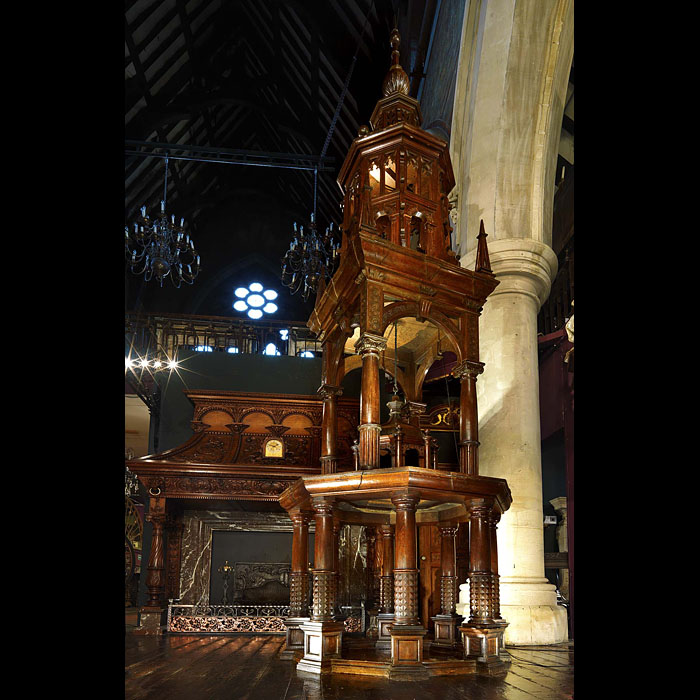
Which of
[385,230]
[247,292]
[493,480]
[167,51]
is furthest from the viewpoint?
[247,292]

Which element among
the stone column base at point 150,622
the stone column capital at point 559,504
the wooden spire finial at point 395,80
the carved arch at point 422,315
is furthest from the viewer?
the stone column capital at point 559,504

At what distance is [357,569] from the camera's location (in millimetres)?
9125

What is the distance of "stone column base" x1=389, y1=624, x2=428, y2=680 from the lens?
3.67 meters

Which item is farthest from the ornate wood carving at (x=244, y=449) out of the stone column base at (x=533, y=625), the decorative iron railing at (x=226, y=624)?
the stone column base at (x=533, y=625)

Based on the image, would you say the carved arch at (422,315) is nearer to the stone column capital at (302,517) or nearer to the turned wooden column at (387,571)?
the stone column capital at (302,517)

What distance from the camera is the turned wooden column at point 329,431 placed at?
5102 millimetres

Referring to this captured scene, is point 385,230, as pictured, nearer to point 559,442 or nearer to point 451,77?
point 451,77

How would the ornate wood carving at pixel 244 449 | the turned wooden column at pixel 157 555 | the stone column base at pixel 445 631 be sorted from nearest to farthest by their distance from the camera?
1. the stone column base at pixel 445 631
2. the turned wooden column at pixel 157 555
3. the ornate wood carving at pixel 244 449

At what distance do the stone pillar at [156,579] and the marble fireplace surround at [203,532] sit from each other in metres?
1.10

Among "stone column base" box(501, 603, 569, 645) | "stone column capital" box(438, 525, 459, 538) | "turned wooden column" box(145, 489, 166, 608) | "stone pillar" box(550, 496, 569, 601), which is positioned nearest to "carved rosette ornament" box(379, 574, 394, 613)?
"stone column capital" box(438, 525, 459, 538)
